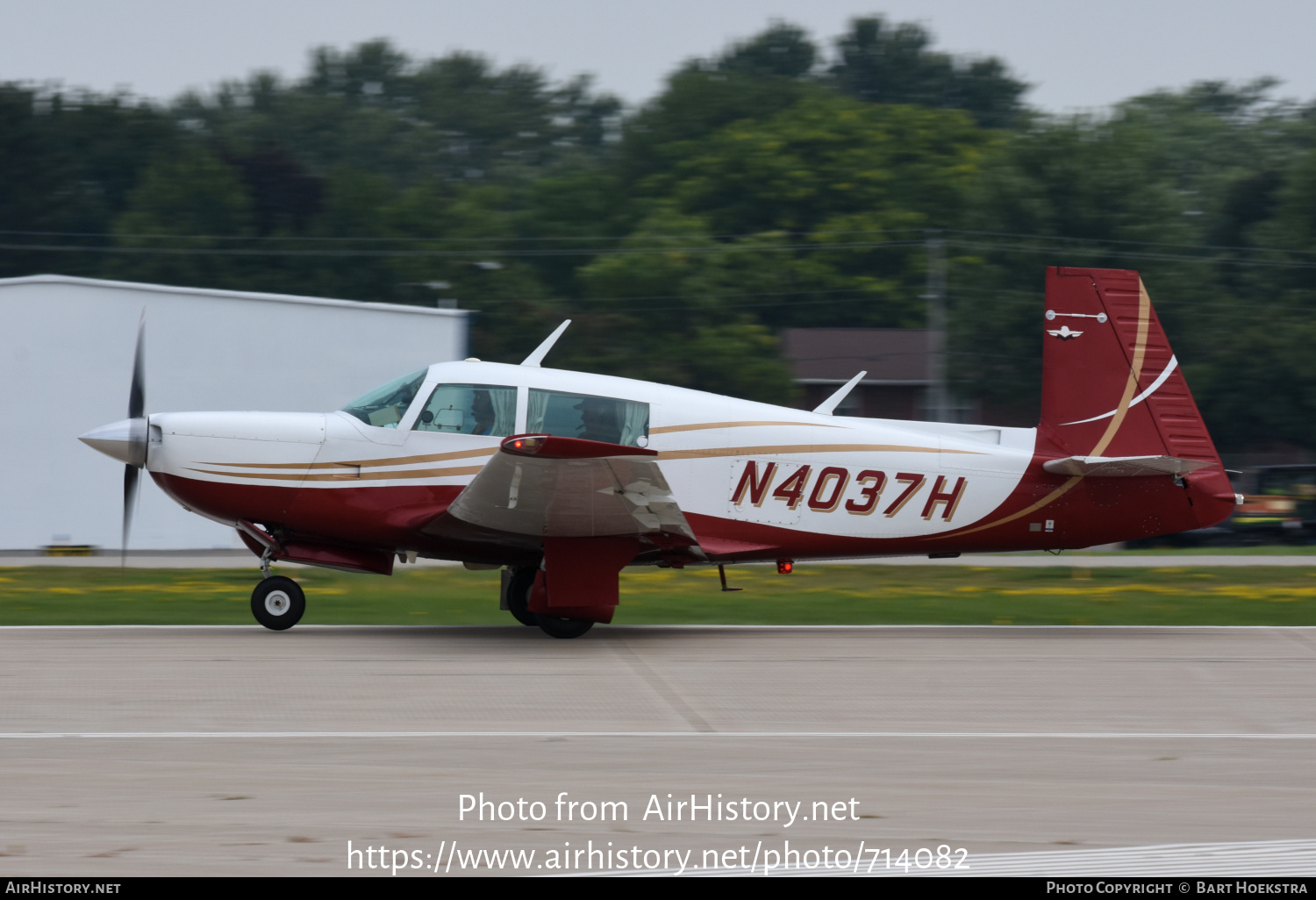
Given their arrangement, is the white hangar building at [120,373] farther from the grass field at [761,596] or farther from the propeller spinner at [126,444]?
the propeller spinner at [126,444]

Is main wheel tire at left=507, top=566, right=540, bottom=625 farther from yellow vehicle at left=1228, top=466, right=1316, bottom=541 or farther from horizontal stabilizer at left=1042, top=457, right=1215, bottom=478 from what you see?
yellow vehicle at left=1228, top=466, right=1316, bottom=541

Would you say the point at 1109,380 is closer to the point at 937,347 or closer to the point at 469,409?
the point at 469,409

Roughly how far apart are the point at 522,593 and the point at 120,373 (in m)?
12.0

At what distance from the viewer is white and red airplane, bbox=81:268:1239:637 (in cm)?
1089

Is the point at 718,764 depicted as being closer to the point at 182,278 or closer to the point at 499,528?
the point at 499,528

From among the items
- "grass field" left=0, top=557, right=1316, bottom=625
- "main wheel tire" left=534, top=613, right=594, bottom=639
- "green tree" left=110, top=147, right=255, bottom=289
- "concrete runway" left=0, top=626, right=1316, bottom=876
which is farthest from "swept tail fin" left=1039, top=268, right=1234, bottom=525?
"green tree" left=110, top=147, right=255, bottom=289

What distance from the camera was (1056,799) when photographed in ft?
20.1

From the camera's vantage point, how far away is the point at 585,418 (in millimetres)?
11016

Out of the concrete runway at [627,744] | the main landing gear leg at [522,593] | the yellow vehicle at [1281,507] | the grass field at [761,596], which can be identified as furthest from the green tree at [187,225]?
the concrete runway at [627,744]

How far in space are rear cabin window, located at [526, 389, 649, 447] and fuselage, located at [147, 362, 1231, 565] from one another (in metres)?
0.02

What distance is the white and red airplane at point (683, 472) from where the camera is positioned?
1089 cm

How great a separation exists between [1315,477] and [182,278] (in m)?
38.2

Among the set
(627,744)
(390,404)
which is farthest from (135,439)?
(627,744)

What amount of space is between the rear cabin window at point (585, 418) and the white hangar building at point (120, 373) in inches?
431
